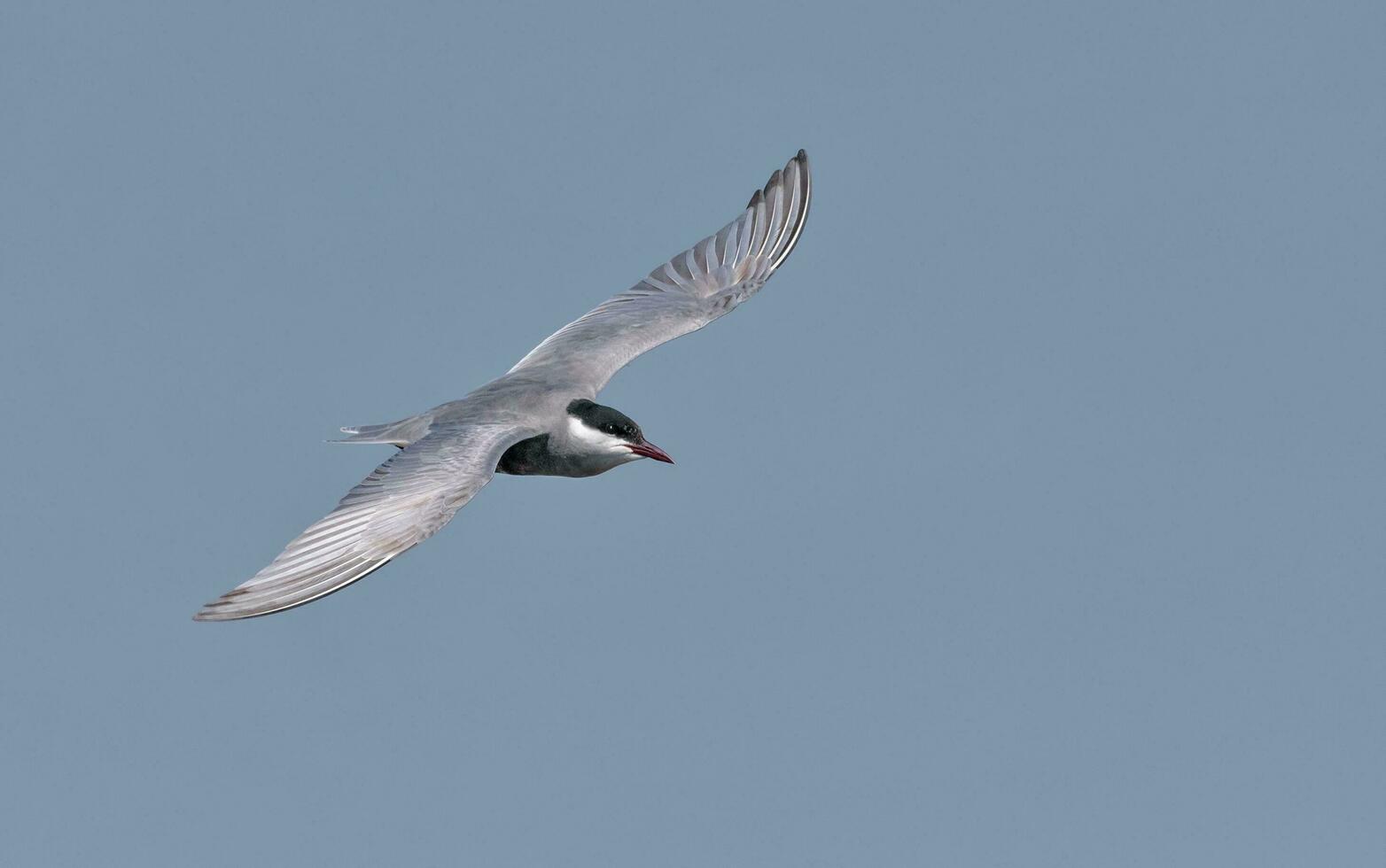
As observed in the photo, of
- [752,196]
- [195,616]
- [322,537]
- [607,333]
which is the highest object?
[752,196]

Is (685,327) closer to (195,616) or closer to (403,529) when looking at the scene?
(403,529)

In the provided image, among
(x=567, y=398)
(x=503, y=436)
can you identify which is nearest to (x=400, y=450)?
(x=503, y=436)

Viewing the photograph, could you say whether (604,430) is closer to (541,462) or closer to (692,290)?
(541,462)

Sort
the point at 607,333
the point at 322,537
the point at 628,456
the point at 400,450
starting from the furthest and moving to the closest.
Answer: the point at 607,333
the point at 628,456
the point at 400,450
the point at 322,537

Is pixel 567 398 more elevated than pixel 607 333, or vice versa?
pixel 607 333

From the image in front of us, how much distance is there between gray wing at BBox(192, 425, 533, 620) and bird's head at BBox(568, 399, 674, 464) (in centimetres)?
73

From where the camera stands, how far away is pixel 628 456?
19031 mm

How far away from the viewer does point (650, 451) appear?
1900 centimetres

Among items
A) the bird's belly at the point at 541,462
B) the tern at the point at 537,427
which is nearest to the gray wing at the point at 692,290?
the tern at the point at 537,427

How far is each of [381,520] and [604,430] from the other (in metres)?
3.30

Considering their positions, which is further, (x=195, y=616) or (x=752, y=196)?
(x=752, y=196)

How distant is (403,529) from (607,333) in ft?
18.8

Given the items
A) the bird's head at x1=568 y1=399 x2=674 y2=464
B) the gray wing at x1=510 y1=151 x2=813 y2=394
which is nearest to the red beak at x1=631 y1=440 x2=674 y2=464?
the bird's head at x1=568 y1=399 x2=674 y2=464

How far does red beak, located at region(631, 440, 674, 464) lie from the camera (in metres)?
19.0
